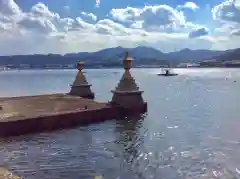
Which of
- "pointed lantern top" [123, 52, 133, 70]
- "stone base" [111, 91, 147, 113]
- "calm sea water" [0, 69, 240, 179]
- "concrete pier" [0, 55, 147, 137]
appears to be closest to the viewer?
"calm sea water" [0, 69, 240, 179]

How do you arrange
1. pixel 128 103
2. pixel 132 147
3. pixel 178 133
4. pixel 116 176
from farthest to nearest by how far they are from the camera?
pixel 128 103 < pixel 178 133 < pixel 132 147 < pixel 116 176

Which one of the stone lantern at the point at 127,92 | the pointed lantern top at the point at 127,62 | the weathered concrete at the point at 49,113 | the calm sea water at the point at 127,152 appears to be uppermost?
the pointed lantern top at the point at 127,62

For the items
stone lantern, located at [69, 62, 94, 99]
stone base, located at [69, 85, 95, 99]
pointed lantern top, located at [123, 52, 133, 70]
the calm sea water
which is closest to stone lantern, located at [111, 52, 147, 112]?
pointed lantern top, located at [123, 52, 133, 70]

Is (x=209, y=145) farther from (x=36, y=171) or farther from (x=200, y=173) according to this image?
(x=36, y=171)

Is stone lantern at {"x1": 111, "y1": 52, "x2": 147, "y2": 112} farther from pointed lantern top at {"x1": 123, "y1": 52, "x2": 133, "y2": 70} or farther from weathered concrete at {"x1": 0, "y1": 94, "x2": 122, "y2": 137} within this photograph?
weathered concrete at {"x1": 0, "y1": 94, "x2": 122, "y2": 137}

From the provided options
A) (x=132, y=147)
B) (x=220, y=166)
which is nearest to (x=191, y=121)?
(x=132, y=147)

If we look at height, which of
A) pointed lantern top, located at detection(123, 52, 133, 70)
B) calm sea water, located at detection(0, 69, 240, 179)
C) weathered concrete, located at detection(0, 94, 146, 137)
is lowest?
calm sea water, located at detection(0, 69, 240, 179)

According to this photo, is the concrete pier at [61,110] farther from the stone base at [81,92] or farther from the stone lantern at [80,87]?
the stone lantern at [80,87]

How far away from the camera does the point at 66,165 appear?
59.2 feet

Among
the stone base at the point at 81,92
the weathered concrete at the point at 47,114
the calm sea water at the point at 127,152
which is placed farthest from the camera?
the stone base at the point at 81,92

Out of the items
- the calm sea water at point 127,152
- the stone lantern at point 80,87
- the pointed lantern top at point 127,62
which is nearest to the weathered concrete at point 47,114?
the calm sea water at point 127,152

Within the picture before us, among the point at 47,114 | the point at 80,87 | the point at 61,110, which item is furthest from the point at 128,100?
the point at 80,87

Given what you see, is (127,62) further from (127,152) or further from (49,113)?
(127,152)

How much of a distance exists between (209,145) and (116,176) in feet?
27.5
